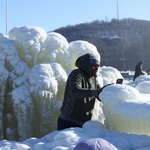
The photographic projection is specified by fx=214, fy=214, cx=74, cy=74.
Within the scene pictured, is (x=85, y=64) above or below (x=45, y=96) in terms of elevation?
above

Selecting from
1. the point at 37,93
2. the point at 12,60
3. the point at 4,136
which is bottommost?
the point at 4,136

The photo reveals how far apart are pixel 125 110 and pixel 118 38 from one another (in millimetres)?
42737

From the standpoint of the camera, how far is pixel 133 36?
164ft

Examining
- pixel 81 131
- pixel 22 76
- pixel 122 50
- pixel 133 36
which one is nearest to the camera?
pixel 81 131

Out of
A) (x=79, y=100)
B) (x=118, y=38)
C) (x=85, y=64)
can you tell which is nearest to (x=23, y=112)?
(x=79, y=100)

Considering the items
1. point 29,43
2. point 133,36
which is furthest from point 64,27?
point 29,43

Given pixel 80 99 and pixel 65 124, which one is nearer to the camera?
pixel 80 99

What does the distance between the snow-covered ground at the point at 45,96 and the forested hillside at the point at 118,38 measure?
3154 centimetres

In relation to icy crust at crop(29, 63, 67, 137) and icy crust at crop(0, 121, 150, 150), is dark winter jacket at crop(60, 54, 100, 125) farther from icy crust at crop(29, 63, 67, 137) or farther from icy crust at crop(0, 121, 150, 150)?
icy crust at crop(29, 63, 67, 137)

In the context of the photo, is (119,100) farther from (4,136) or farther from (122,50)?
(122,50)

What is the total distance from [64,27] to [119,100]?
54018mm

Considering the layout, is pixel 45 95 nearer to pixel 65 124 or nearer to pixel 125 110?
pixel 65 124

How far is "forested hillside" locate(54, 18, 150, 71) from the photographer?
38566 millimetres

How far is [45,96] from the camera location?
3.57 meters
